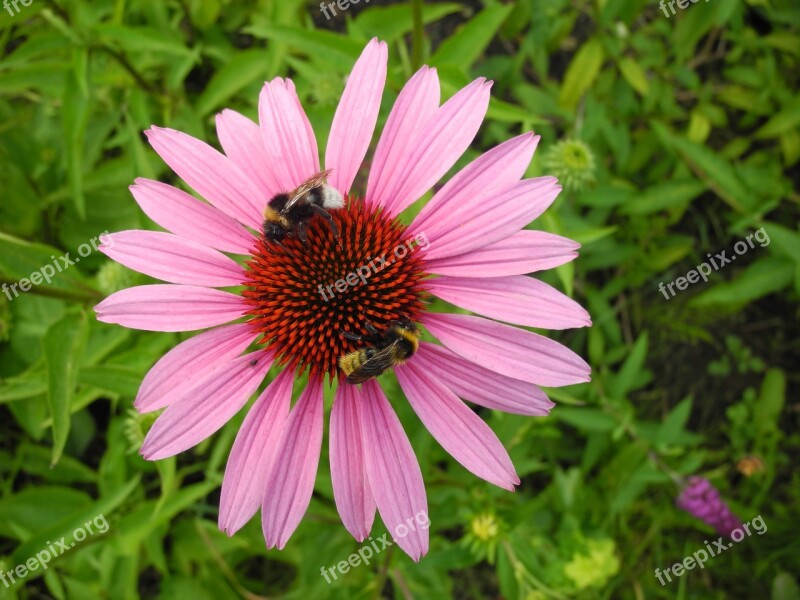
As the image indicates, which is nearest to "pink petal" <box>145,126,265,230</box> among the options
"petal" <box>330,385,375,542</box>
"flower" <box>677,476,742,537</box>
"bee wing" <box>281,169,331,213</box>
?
"bee wing" <box>281,169,331,213</box>

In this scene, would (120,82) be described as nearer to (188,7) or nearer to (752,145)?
(188,7)

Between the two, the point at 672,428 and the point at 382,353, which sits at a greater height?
the point at 382,353

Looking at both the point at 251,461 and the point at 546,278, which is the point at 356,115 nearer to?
the point at 251,461

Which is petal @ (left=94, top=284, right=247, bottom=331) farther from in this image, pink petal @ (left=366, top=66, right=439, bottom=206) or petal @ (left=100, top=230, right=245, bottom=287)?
pink petal @ (left=366, top=66, right=439, bottom=206)

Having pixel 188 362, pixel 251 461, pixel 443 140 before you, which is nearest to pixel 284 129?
pixel 443 140

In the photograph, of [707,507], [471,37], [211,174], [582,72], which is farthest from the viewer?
[582,72]

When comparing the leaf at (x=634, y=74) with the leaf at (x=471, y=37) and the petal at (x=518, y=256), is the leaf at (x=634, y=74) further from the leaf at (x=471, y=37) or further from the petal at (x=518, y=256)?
the petal at (x=518, y=256)
